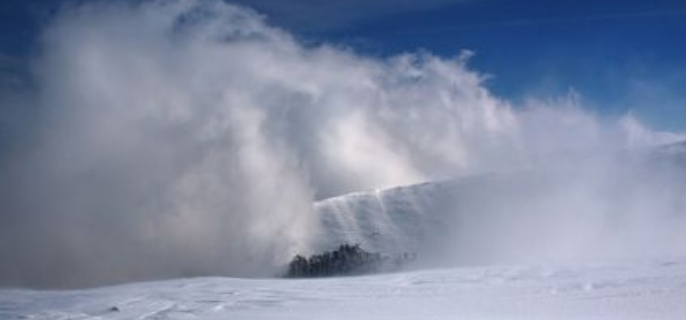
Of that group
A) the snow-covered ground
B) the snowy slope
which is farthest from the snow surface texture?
the snow-covered ground

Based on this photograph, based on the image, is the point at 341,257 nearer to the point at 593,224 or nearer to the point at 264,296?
the point at 593,224

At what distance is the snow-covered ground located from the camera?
1481 cm

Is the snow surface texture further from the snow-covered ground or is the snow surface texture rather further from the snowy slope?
the snow-covered ground

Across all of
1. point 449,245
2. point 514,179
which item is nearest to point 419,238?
point 449,245

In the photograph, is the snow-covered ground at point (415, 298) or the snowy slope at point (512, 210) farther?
the snowy slope at point (512, 210)

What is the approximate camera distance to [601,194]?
12569 cm

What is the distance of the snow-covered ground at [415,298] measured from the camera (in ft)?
48.6

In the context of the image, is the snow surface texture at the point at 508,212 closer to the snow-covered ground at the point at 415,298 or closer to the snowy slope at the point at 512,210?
the snowy slope at the point at 512,210

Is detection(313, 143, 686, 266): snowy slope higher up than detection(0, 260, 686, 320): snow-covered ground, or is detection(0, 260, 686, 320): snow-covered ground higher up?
detection(313, 143, 686, 266): snowy slope

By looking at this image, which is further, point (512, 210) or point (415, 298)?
point (512, 210)

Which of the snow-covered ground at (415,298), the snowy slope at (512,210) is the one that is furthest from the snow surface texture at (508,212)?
the snow-covered ground at (415,298)

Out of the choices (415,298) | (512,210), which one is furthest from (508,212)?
(415,298)

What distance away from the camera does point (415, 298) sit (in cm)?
1761

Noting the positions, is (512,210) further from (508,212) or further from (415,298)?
(415,298)
